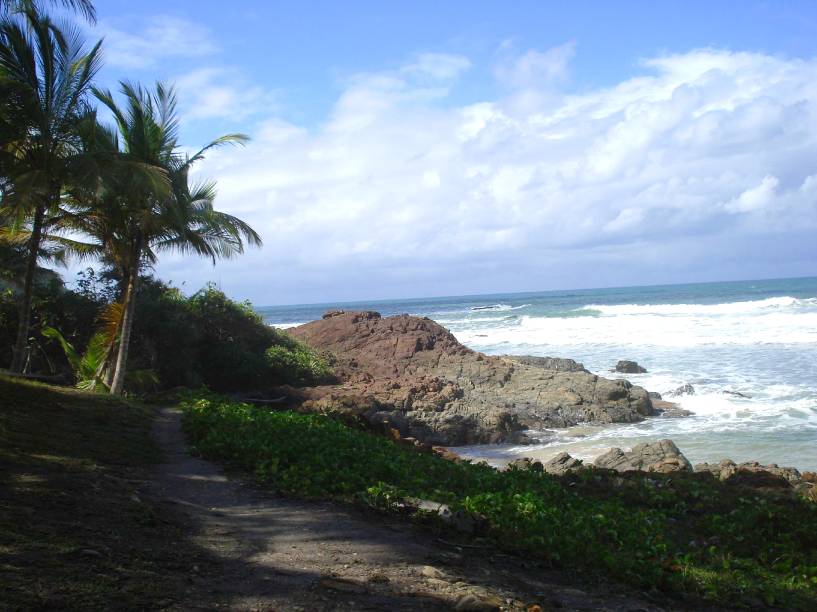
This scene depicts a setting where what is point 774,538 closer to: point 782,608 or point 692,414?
point 782,608

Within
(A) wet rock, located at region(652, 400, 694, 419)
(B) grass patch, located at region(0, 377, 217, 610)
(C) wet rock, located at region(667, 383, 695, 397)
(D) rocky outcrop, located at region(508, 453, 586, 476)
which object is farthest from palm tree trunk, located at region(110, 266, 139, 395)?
(C) wet rock, located at region(667, 383, 695, 397)

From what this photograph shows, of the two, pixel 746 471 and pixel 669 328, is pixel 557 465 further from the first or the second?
pixel 669 328

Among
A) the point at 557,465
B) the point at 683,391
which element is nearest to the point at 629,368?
the point at 683,391

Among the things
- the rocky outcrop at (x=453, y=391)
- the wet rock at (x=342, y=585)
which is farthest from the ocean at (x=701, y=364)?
the wet rock at (x=342, y=585)

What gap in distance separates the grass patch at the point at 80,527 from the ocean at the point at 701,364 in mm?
8496

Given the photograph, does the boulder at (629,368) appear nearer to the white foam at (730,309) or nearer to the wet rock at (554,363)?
the wet rock at (554,363)

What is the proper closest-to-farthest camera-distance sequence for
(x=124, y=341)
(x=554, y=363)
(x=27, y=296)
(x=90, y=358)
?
(x=27, y=296) < (x=124, y=341) < (x=90, y=358) < (x=554, y=363)

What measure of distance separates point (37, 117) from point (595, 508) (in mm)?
10394

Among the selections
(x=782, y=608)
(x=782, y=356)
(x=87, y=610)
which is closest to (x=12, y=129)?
(x=87, y=610)

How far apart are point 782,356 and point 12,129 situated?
85.8 feet

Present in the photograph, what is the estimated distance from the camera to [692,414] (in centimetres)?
1798

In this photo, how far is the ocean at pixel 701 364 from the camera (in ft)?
48.6

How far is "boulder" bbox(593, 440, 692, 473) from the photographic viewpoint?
11047mm

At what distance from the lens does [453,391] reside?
18719mm
